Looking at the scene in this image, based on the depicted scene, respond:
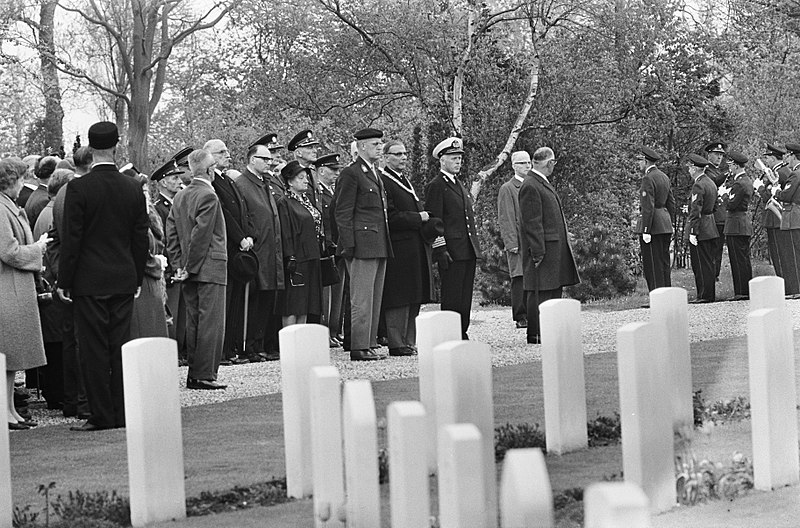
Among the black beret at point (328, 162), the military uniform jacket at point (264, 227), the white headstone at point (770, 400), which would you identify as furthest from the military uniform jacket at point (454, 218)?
the white headstone at point (770, 400)

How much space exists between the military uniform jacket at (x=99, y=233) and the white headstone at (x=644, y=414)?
188 inches

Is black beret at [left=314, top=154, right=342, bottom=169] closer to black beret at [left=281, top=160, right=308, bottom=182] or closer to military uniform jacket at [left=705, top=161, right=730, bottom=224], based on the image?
black beret at [left=281, top=160, right=308, bottom=182]

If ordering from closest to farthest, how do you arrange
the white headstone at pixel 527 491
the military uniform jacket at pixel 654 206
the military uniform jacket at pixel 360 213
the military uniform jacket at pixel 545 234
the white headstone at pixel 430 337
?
the white headstone at pixel 527 491 → the white headstone at pixel 430 337 → the military uniform jacket at pixel 360 213 → the military uniform jacket at pixel 545 234 → the military uniform jacket at pixel 654 206

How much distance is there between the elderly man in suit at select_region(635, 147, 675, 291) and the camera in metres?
19.1

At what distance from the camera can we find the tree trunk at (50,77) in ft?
120

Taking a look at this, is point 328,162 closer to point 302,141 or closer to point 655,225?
point 302,141

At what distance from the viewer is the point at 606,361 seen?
41.4 ft

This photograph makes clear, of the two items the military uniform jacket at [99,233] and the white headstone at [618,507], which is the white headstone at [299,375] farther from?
the military uniform jacket at [99,233]

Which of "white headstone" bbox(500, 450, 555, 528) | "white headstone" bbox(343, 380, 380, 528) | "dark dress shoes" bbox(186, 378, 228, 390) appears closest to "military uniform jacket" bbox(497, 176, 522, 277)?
"dark dress shoes" bbox(186, 378, 228, 390)

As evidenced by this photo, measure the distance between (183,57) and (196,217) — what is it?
33.3 meters

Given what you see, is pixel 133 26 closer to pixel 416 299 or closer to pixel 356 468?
pixel 416 299

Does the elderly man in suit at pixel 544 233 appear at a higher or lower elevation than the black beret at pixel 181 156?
lower

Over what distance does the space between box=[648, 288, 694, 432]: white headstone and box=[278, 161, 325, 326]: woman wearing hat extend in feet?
23.6

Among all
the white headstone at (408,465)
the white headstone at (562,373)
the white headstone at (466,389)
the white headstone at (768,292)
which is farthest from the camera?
the white headstone at (562,373)
